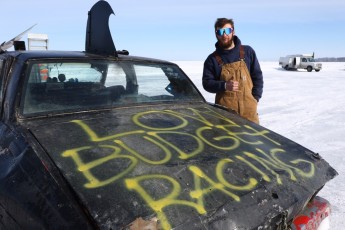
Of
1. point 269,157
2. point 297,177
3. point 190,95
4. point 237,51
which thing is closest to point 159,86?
point 190,95

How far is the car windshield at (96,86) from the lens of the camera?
2.33m

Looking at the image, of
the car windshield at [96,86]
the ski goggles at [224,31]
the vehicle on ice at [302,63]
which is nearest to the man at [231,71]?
the ski goggles at [224,31]

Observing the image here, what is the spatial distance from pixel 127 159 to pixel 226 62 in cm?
206

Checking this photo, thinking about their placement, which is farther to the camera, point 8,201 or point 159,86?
point 159,86

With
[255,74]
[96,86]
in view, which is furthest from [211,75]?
[96,86]

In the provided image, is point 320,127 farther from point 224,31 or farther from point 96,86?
point 96,86

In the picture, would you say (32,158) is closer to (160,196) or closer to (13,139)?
(13,139)

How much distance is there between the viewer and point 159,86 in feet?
10.3

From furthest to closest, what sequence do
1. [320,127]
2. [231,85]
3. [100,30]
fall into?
[320,127] < [231,85] < [100,30]

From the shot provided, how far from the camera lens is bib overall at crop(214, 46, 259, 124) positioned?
3.44 m

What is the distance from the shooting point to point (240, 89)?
3.45m

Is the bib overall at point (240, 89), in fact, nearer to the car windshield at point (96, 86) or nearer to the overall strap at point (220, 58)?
the overall strap at point (220, 58)

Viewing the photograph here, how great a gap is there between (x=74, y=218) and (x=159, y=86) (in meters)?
1.91

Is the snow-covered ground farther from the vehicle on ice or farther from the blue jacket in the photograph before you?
the vehicle on ice
